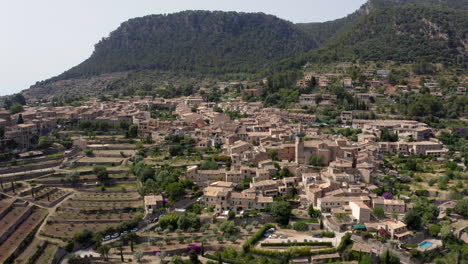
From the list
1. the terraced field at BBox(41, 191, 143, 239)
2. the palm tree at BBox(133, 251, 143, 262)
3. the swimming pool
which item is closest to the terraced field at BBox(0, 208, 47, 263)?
the terraced field at BBox(41, 191, 143, 239)

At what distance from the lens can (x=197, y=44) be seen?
103 m

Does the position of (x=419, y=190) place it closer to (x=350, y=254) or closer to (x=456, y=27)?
(x=350, y=254)

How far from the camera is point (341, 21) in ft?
445

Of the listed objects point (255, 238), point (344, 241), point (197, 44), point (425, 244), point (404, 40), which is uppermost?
point (197, 44)

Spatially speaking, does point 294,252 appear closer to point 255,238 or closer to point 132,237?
point 255,238

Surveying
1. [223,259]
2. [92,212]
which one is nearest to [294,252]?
[223,259]

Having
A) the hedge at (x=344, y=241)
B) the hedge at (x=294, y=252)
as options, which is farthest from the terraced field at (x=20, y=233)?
the hedge at (x=344, y=241)

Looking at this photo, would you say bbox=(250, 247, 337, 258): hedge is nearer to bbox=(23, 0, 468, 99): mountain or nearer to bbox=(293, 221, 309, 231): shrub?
bbox=(293, 221, 309, 231): shrub

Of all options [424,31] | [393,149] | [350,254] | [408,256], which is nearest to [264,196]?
[350,254]

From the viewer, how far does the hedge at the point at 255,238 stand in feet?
71.3

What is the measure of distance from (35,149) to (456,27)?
6958 cm

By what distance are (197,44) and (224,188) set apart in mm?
80229

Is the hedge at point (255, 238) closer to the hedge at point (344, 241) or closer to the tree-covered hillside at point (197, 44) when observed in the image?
the hedge at point (344, 241)

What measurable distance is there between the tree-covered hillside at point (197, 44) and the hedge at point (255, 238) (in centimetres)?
6356
